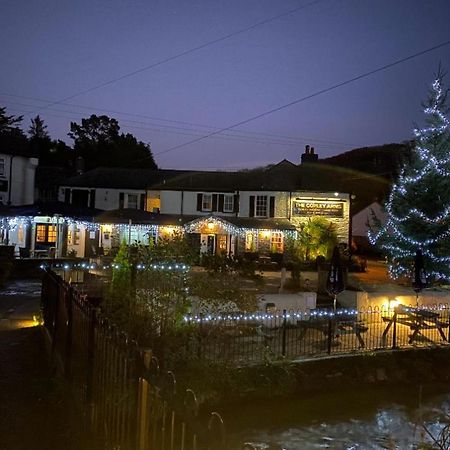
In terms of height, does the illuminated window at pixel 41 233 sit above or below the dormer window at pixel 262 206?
below

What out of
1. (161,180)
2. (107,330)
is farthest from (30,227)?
(107,330)

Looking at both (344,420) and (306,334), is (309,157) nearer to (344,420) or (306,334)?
(306,334)

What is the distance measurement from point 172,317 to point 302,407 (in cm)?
310

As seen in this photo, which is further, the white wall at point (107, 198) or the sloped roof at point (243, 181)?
the white wall at point (107, 198)

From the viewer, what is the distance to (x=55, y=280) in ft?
30.2

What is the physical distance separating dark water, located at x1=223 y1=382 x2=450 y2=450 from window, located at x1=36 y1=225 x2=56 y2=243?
2499 cm

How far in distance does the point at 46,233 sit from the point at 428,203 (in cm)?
2164

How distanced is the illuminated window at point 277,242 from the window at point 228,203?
4239 millimetres

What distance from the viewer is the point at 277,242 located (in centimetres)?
3422

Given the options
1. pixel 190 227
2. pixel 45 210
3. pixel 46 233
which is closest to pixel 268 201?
pixel 190 227

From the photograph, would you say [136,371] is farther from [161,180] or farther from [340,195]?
[161,180]

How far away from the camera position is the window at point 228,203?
3719cm

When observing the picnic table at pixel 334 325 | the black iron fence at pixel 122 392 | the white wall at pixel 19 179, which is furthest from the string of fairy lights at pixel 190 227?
the black iron fence at pixel 122 392

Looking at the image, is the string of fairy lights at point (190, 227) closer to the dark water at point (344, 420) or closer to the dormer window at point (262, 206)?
the dormer window at point (262, 206)
